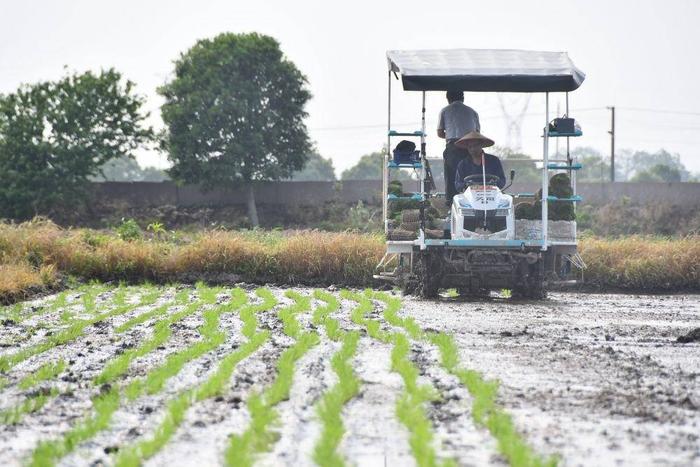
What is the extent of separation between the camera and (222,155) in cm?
5703

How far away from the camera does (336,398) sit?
8781mm

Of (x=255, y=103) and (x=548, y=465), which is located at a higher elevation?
(x=255, y=103)

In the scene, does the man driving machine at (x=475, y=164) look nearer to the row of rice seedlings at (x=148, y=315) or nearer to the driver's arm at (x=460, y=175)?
the driver's arm at (x=460, y=175)

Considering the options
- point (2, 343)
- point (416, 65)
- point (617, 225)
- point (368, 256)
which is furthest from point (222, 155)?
point (2, 343)

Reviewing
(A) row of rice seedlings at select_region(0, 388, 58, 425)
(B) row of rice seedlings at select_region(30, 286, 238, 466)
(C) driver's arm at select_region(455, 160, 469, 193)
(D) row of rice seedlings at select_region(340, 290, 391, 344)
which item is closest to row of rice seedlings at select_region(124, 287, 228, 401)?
(B) row of rice seedlings at select_region(30, 286, 238, 466)

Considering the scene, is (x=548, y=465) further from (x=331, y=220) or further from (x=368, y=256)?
(x=331, y=220)

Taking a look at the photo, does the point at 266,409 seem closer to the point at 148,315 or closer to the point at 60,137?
the point at 148,315

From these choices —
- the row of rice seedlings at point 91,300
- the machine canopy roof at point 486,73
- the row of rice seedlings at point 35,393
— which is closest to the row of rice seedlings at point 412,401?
the row of rice seedlings at point 35,393

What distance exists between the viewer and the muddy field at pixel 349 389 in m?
7.29

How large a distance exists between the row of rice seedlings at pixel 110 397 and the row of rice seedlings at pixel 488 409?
229cm

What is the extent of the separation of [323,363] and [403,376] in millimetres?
1126

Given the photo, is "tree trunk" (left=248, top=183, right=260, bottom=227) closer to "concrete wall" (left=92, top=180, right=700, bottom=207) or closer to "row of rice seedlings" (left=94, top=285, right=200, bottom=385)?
"concrete wall" (left=92, top=180, right=700, bottom=207)

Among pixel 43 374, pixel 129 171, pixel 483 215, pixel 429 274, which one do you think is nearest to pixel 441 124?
pixel 483 215

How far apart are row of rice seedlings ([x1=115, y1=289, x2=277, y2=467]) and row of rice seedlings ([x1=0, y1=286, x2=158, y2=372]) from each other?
6.29 feet
